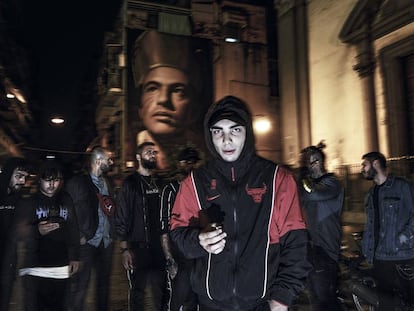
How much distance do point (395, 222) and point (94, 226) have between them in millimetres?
3300

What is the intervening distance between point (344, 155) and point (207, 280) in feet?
31.7

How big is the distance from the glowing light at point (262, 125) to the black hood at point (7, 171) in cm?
1508

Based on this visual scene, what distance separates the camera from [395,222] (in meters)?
4.26

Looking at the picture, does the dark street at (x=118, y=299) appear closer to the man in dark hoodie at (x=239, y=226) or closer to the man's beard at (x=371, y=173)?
the man's beard at (x=371, y=173)

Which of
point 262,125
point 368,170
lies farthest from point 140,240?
point 262,125

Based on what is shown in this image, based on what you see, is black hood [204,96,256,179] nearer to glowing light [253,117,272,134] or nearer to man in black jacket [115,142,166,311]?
man in black jacket [115,142,166,311]

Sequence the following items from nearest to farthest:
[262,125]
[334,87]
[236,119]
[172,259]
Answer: [236,119] → [172,259] → [334,87] → [262,125]

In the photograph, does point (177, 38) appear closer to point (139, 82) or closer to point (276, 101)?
point (139, 82)

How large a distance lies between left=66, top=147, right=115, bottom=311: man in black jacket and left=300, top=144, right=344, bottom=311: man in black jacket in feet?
7.62

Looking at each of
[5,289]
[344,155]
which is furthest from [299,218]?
[344,155]

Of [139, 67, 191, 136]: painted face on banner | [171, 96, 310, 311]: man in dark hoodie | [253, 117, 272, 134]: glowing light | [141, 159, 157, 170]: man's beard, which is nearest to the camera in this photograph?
[171, 96, 310, 311]: man in dark hoodie

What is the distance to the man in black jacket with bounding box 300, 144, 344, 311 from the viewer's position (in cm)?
419

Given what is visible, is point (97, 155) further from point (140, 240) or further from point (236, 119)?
point (236, 119)

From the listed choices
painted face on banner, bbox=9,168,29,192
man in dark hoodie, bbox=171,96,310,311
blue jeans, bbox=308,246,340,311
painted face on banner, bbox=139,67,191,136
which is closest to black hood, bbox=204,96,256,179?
man in dark hoodie, bbox=171,96,310,311
